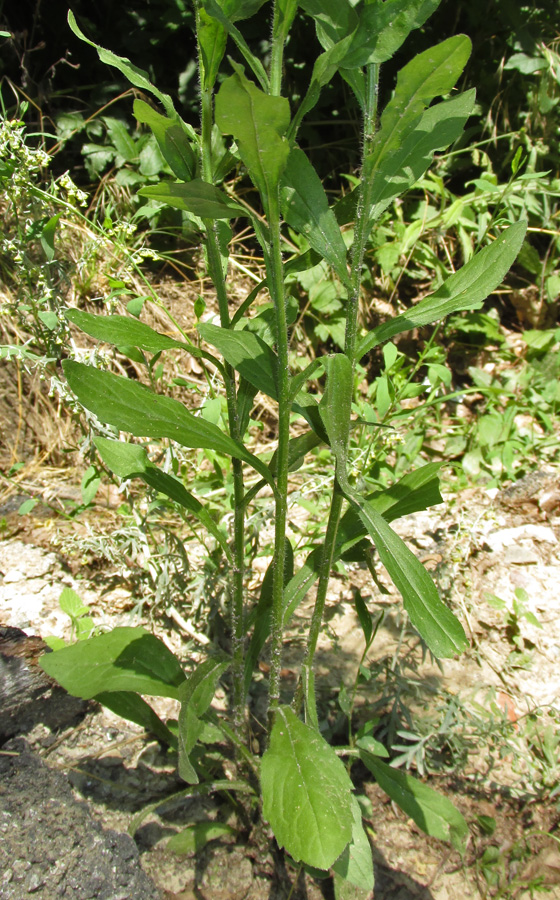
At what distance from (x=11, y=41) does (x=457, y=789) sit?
145 inches

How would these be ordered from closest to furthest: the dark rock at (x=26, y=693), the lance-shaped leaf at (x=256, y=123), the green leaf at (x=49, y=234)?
the lance-shaped leaf at (x=256, y=123)
the dark rock at (x=26, y=693)
the green leaf at (x=49, y=234)

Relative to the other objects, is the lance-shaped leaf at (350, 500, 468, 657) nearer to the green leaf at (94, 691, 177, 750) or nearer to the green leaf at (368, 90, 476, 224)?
the green leaf at (368, 90, 476, 224)

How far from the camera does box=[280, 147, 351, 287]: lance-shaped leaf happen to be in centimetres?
117

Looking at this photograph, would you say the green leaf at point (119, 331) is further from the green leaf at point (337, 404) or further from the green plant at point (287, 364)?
the green leaf at point (337, 404)

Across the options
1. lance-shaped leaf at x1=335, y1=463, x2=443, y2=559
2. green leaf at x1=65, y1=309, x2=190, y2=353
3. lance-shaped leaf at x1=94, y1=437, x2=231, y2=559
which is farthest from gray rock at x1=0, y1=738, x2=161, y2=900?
green leaf at x1=65, y1=309, x2=190, y2=353

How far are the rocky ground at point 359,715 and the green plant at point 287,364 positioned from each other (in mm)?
236

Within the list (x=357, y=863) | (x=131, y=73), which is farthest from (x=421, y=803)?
(x=131, y=73)

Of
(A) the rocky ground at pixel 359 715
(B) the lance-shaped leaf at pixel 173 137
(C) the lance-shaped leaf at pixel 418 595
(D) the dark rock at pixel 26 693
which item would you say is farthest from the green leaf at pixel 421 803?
(B) the lance-shaped leaf at pixel 173 137

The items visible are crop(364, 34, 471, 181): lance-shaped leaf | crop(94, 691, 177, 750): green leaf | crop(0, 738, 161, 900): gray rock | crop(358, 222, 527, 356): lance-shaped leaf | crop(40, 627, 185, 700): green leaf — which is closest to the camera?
crop(364, 34, 471, 181): lance-shaped leaf

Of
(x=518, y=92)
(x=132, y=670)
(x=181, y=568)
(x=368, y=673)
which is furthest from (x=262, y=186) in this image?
(x=518, y=92)

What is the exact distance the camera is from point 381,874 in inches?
68.8

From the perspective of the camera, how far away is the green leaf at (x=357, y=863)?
1.42 metres

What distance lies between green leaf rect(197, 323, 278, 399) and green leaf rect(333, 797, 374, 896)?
3.14 ft

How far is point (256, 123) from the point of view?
96cm
